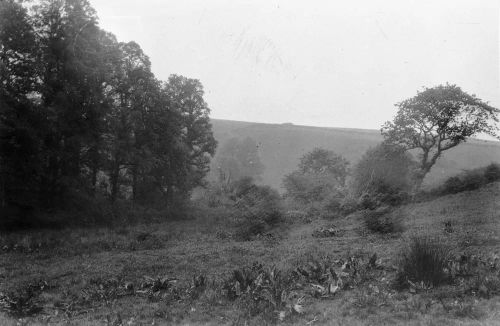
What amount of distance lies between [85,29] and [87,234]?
1311 centimetres

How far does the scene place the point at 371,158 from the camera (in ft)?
138

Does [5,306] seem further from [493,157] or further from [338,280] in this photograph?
[493,157]

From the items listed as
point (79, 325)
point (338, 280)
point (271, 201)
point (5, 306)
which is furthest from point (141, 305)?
point (271, 201)

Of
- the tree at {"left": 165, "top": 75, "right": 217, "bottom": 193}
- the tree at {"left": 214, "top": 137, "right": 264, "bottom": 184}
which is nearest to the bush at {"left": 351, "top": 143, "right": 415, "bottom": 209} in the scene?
the tree at {"left": 165, "top": 75, "right": 217, "bottom": 193}

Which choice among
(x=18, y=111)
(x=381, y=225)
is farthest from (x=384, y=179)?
(x=18, y=111)

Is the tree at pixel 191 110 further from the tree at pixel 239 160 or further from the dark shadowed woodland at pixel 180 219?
the tree at pixel 239 160

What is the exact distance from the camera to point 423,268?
9.21 metres

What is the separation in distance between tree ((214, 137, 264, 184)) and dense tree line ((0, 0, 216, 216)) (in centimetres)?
4959

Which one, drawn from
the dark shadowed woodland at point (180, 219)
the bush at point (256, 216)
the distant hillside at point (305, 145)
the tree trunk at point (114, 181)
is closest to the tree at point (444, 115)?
the dark shadowed woodland at point (180, 219)

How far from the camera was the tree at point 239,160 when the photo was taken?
83.4 meters

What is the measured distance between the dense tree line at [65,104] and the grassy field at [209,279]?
13.6 feet

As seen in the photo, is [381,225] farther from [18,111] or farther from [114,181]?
[114,181]

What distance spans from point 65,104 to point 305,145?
259 feet

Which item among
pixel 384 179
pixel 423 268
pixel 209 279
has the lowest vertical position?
pixel 209 279
